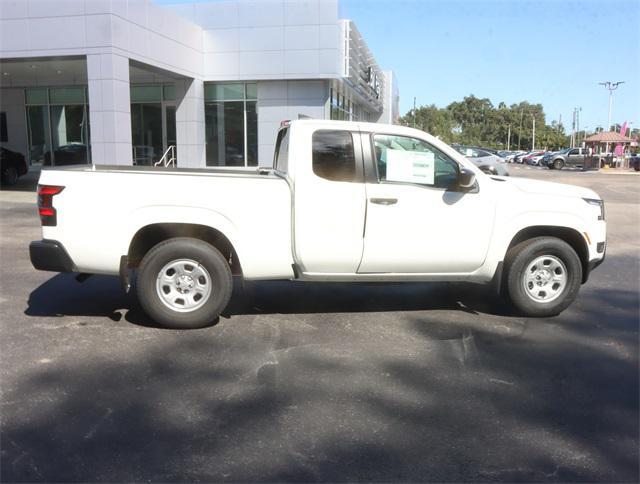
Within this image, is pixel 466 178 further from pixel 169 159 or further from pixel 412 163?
pixel 169 159

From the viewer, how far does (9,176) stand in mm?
21047

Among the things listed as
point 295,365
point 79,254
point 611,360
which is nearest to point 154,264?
point 79,254

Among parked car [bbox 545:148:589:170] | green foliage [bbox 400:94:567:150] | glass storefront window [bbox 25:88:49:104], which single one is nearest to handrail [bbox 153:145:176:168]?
glass storefront window [bbox 25:88:49:104]

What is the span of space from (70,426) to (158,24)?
17702mm

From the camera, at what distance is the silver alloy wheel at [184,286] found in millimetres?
5598

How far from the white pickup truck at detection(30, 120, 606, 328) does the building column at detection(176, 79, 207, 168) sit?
58.9ft

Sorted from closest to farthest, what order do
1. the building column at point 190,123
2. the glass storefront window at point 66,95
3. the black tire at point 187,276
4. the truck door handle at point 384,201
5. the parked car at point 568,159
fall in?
1. the black tire at point 187,276
2. the truck door handle at point 384,201
3. the building column at point 190,123
4. the glass storefront window at point 66,95
5. the parked car at point 568,159

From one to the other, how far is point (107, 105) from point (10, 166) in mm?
6767

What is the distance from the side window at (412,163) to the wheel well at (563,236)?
0.96m

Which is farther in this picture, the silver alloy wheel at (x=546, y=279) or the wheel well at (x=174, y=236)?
the silver alloy wheel at (x=546, y=279)

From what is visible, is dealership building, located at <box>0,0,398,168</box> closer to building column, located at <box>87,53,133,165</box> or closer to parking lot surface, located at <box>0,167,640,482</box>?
building column, located at <box>87,53,133,165</box>

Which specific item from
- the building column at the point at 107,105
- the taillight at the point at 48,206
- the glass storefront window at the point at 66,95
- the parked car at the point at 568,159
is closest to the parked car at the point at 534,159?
the parked car at the point at 568,159

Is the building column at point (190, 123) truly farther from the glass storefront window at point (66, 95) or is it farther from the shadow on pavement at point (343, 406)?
the shadow on pavement at point (343, 406)

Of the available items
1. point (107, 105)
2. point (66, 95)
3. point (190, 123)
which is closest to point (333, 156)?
point (107, 105)
